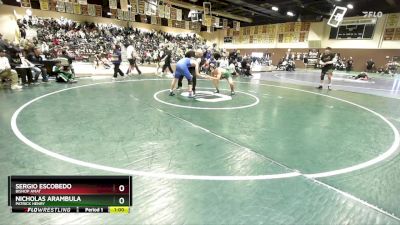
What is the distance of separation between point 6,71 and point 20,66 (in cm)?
93

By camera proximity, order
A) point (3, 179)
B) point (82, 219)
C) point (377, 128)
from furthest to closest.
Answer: point (377, 128)
point (3, 179)
point (82, 219)

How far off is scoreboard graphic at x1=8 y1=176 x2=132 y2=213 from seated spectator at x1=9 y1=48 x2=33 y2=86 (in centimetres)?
829

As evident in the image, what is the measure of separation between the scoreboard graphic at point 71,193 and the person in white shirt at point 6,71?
7.53 metres

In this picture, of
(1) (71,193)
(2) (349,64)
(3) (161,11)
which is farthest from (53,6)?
(2) (349,64)

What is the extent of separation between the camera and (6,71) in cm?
752

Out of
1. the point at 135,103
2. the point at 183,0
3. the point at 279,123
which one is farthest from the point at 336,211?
the point at 183,0

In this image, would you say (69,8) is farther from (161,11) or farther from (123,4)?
(161,11)

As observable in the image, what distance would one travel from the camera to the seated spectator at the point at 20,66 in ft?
27.3

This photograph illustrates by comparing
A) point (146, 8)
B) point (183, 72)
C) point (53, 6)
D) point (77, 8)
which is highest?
point (53, 6)

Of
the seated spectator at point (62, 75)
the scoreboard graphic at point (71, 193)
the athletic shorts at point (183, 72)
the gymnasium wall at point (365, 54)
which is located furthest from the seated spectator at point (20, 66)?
the gymnasium wall at point (365, 54)

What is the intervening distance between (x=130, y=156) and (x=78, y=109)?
2989mm

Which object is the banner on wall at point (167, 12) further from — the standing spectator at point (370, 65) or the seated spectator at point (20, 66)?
the standing spectator at point (370, 65)

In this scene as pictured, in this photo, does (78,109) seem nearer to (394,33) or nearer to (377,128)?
(377,128)

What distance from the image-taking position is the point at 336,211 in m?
2.25
